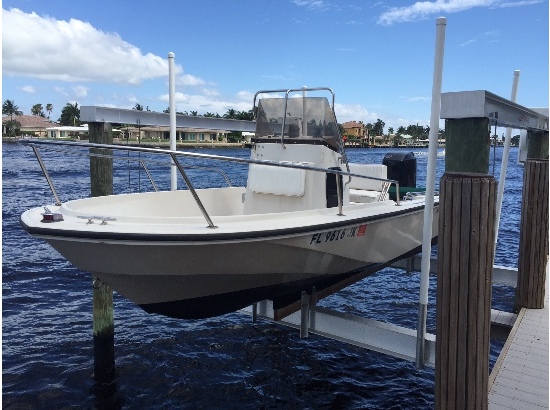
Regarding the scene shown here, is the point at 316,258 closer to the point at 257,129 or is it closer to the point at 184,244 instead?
the point at 184,244

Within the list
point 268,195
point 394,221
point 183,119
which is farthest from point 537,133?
point 183,119

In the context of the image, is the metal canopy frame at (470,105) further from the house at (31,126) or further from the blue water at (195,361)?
the house at (31,126)

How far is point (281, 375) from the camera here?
300 inches

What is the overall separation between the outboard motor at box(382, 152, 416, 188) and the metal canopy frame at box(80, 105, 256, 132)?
10.5 feet

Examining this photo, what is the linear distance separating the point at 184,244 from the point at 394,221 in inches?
136

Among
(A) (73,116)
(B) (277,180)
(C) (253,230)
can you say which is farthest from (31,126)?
(C) (253,230)

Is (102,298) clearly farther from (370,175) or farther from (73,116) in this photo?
(73,116)

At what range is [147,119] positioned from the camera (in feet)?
28.1

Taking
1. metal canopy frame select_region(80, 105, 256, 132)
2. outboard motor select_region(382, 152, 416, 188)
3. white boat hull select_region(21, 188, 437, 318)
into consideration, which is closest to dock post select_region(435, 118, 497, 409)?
white boat hull select_region(21, 188, 437, 318)

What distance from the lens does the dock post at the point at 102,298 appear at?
22.4ft

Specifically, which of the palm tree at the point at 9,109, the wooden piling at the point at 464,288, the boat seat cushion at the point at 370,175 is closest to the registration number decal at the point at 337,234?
the wooden piling at the point at 464,288

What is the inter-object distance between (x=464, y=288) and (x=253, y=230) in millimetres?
2017

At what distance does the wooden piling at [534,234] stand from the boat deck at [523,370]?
1.63 ft

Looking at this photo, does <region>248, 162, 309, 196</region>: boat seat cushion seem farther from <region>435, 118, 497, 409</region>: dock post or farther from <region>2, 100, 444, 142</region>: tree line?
<region>2, 100, 444, 142</region>: tree line
